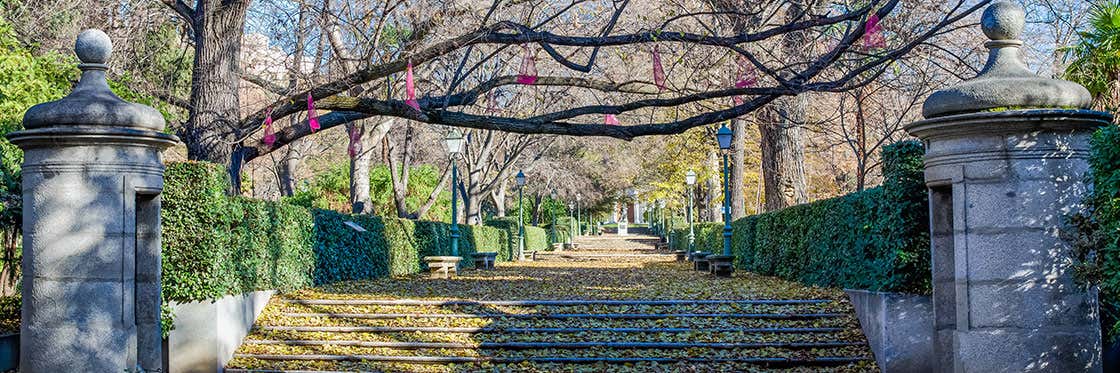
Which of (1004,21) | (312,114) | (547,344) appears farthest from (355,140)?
(1004,21)

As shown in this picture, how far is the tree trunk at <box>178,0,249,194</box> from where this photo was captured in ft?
47.6

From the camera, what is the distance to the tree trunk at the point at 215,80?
14.5 meters

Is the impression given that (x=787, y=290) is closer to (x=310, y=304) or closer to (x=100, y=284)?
(x=310, y=304)

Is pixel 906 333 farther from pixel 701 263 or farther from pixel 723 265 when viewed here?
pixel 701 263

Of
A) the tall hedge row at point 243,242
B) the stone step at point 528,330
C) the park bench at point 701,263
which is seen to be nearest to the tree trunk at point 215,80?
the tall hedge row at point 243,242

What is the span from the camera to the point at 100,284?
812cm

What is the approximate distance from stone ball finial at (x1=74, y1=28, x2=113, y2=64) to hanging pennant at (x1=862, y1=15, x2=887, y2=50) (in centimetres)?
747

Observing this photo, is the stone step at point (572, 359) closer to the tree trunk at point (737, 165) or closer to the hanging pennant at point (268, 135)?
the hanging pennant at point (268, 135)

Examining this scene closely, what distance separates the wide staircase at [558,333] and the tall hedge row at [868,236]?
563mm

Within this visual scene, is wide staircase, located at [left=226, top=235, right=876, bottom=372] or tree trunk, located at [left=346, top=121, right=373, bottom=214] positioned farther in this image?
tree trunk, located at [left=346, top=121, right=373, bottom=214]

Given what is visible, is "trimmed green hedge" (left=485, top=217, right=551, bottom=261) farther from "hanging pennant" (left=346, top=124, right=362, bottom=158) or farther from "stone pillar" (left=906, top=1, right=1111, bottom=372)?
"stone pillar" (left=906, top=1, right=1111, bottom=372)

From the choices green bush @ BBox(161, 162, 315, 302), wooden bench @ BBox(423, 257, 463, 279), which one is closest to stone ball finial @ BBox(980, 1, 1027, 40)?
green bush @ BBox(161, 162, 315, 302)

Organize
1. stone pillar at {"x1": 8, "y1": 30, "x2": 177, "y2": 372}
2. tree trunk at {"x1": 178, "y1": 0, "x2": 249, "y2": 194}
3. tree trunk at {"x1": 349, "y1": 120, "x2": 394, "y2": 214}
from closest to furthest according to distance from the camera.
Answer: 1. stone pillar at {"x1": 8, "y1": 30, "x2": 177, "y2": 372}
2. tree trunk at {"x1": 178, "y1": 0, "x2": 249, "y2": 194}
3. tree trunk at {"x1": 349, "y1": 120, "x2": 394, "y2": 214}

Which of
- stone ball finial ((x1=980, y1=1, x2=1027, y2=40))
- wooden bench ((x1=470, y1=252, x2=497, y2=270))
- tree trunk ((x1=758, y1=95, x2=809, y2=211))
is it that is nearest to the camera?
stone ball finial ((x1=980, y1=1, x2=1027, y2=40))
